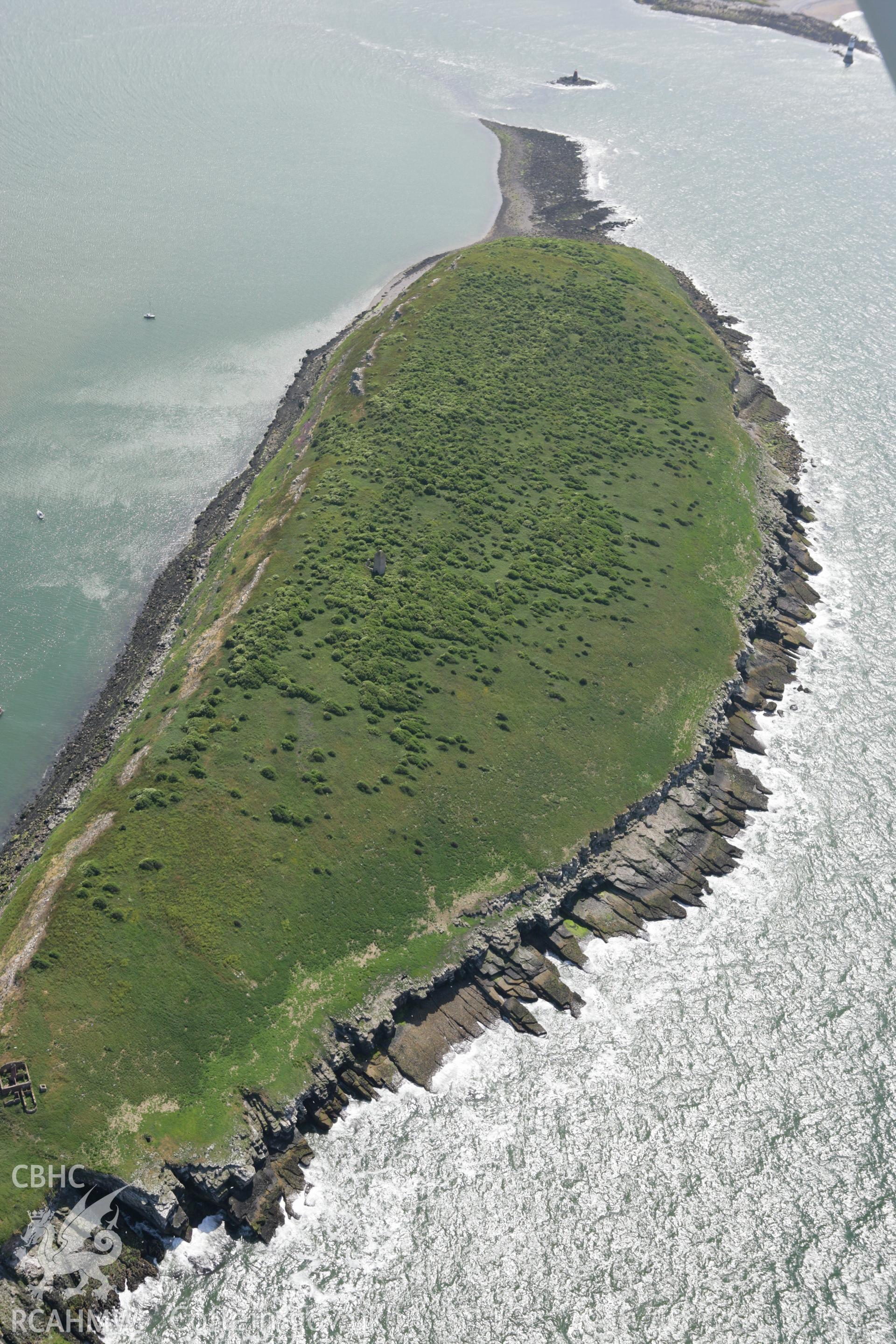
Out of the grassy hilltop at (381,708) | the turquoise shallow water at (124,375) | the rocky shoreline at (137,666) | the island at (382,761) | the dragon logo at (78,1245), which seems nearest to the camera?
the dragon logo at (78,1245)

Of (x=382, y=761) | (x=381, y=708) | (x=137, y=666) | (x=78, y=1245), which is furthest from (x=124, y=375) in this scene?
(x=78, y=1245)

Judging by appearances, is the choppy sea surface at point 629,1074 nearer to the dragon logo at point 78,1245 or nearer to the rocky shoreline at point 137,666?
the rocky shoreline at point 137,666

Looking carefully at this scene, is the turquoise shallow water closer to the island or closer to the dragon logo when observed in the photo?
the island

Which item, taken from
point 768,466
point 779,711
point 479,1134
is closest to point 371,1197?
point 479,1134

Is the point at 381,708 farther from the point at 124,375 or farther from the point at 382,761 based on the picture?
the point at 124,375

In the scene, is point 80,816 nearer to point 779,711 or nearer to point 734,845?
point 734,845

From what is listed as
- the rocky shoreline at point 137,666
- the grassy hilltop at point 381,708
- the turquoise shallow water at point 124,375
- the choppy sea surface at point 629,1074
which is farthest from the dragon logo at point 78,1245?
the turquoise shallow water at point 124,375
